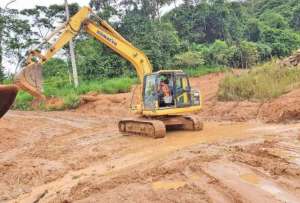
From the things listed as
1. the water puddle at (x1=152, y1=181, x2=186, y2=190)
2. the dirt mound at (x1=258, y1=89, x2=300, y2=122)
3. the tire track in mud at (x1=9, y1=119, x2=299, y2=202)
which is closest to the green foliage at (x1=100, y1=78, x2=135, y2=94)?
the dirt mound at (x1=258, y1=89, x2=300, y2=122)

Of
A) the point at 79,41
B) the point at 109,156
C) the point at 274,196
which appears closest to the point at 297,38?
the point at 79,41

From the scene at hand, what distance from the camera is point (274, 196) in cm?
502

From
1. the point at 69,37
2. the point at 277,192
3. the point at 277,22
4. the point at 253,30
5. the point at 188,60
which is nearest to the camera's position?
the point at 277,192

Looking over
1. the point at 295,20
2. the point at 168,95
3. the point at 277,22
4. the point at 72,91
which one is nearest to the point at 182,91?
the point at 168,95

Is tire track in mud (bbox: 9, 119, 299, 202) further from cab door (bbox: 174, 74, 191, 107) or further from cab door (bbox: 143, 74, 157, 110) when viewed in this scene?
cab door (bbox: 174, 74, 191, 107)

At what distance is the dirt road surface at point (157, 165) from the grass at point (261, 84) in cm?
206

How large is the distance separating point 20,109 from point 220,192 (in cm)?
2129

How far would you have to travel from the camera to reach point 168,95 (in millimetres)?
12352

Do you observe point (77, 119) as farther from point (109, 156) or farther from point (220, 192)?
point (220, 192)

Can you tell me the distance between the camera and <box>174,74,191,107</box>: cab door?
12422mm

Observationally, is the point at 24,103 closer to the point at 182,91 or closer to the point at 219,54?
the point at 182,91

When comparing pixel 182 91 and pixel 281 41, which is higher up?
pixel 281 41

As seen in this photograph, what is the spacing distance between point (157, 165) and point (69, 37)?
30.9ft

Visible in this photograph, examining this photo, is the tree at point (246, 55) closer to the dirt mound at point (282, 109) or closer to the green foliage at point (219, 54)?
the green foliage at point (219, 54)
